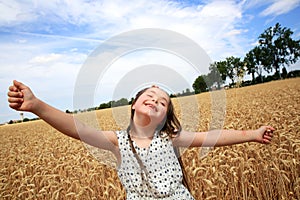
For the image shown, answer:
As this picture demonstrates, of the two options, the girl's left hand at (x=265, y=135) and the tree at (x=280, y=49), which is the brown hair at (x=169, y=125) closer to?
the girl's left hand at (x=265, y=135)

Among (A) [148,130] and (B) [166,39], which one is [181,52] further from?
(A) [148,130]

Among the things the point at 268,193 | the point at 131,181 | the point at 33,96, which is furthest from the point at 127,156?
the point at 268,193

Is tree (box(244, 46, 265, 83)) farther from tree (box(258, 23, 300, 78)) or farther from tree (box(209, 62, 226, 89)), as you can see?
tree (box(209, 62, 226, 89))

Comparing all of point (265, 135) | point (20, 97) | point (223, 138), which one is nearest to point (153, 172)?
point (223, 138)

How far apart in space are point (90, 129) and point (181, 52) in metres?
0.90

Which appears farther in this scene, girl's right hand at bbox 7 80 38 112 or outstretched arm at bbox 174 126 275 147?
outstretched arm at bbox 174 126 275 147

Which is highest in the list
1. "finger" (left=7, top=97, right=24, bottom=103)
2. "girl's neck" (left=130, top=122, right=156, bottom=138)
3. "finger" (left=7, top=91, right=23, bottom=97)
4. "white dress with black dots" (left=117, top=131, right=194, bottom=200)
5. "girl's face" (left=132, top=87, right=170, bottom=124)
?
"finger" (left=7, top=91, right=23, bottom=97)

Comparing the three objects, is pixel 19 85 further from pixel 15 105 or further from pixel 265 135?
pixel 265 135

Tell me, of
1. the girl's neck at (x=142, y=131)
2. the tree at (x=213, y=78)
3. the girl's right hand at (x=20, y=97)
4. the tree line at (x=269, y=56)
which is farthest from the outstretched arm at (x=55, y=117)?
the tree line at (x=269, y=56)

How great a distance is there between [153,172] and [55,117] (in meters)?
0.94

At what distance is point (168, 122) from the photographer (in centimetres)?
272

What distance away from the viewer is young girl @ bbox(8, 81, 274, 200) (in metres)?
2.41

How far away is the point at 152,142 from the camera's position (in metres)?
2.63

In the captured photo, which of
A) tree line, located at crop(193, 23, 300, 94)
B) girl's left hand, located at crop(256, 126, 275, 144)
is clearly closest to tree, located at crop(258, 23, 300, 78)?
tree line, located at crop(193, 23, 300, 94)
